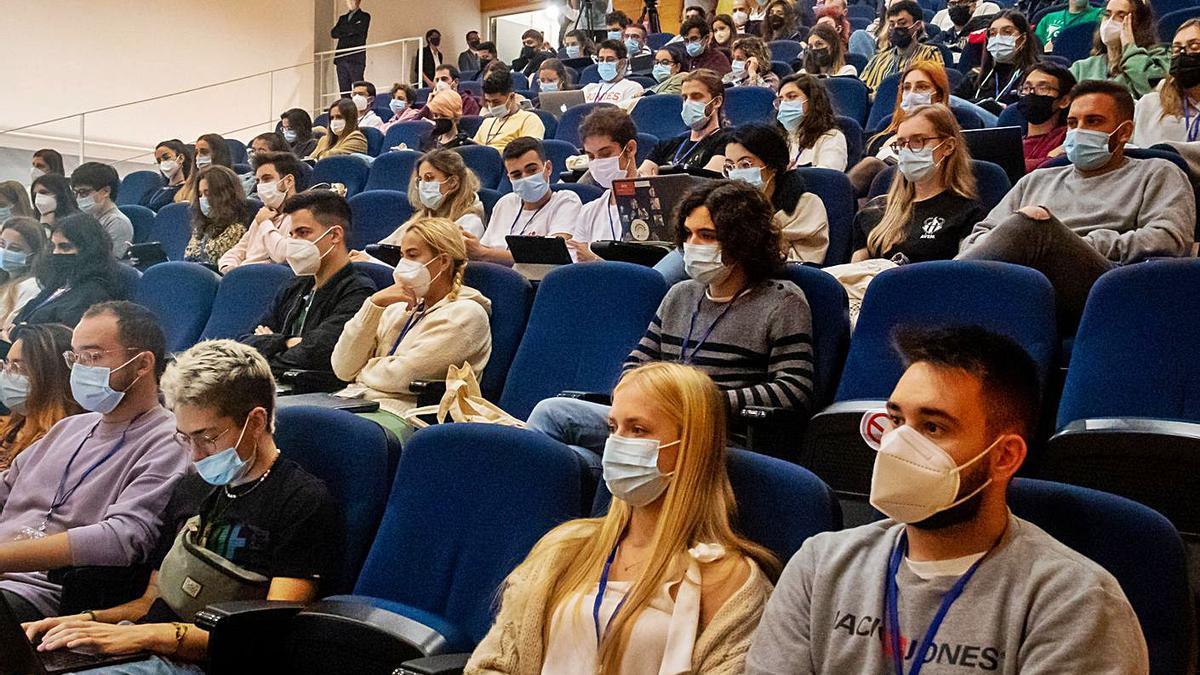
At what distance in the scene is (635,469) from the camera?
186cm

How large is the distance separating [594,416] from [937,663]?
1.20 m

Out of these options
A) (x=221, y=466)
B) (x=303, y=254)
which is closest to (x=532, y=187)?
(x=303, y=254)

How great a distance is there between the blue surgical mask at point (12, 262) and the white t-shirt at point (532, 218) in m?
1.86

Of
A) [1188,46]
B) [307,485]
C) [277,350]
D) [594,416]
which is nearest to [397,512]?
[307,485]

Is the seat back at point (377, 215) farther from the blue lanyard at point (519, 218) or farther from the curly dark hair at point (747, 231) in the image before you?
the curly dark hair at point (747, 231)

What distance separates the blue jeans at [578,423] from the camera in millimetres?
2494

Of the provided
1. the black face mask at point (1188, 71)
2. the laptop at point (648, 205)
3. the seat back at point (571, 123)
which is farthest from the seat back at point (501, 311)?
the seat back at point (571, 123)

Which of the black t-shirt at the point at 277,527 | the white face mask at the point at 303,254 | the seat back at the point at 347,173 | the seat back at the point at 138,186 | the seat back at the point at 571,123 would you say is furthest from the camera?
the seat back at the point at 138,186

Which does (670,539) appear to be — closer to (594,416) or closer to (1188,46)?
(594,416)

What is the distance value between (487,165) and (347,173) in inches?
36.1

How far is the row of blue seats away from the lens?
5.77 ft

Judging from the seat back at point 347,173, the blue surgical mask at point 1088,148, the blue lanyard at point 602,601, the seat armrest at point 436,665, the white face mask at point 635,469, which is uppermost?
the blue surgical mask at point 1088,148

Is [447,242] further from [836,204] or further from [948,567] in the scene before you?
[948,567]

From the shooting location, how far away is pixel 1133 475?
78.0 inches
